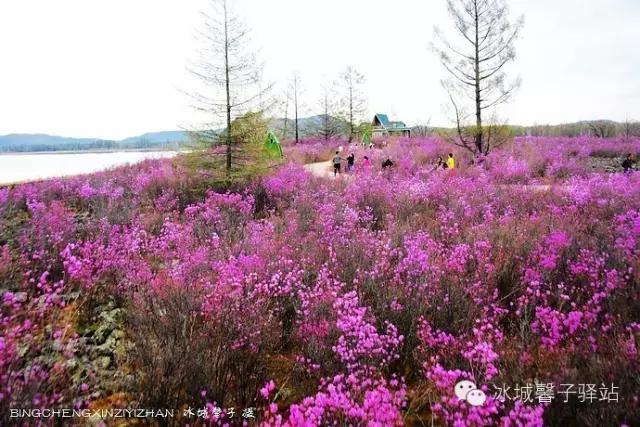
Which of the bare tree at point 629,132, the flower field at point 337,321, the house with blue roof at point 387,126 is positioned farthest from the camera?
the house with blue roof at point 387,126

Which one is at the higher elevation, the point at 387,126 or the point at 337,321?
the point at 387,126

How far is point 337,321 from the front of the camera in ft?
12.0

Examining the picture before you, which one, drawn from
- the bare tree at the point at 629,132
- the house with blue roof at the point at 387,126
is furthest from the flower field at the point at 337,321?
the house with blue roof at the point at 387,126

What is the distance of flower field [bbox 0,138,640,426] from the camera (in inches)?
108

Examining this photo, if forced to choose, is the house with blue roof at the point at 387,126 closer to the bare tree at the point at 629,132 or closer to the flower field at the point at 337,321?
the bare tree at the point at 629,132

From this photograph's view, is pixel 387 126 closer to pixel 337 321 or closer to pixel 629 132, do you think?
pixel 629 132

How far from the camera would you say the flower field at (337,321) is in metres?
2.76

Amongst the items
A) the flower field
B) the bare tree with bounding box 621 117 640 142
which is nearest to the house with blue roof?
the bare tree with bounding box 621 117 640 142

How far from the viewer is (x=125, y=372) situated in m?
3.60

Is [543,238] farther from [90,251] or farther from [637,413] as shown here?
[90,251]

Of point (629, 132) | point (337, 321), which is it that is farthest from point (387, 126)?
point (337, 321)

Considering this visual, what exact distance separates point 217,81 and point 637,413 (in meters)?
12.6

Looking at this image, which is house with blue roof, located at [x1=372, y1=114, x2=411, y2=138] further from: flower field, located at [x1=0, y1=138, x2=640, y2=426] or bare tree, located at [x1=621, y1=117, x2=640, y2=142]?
flower field, located at [x1=0, y1=138, x2=640, y2=426]

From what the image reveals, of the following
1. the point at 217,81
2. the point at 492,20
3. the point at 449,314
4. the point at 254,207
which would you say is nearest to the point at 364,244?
the point at 449,314
